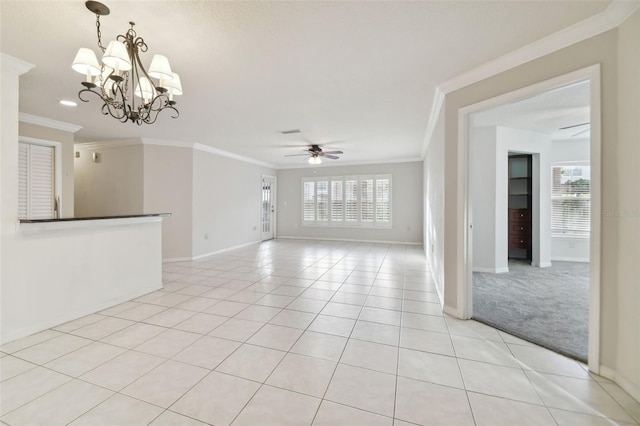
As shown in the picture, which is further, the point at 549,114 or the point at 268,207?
the point at 268,207

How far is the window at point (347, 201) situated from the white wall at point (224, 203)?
1724mm

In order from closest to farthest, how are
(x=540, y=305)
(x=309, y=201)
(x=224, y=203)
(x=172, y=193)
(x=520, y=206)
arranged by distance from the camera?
(x=540, y=305)
(x=172, y=193)
(x=520, y=206)
(x=224, y=203)
(x=309, y=201)

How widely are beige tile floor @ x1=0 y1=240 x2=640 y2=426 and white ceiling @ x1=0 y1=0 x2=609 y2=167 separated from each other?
256cm

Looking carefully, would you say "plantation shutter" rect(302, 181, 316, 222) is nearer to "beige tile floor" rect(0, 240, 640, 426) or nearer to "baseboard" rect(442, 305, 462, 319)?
"beige tile floor" rect(0, 240, 640, 426)

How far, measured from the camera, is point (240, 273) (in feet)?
15.3

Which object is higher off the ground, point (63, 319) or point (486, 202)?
point (486, 202)

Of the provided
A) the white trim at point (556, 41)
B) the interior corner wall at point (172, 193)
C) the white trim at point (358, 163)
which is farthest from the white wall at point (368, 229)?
the white trim at point (556, 41)

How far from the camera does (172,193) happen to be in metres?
5.63

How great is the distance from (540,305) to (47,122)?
765 centimetres

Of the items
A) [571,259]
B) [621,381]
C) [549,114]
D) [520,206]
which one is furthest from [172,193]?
[571,259]

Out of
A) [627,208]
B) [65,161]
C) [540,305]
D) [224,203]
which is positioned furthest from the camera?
[224,203]

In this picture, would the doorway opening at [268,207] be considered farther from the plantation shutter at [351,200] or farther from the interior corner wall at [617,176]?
the interior corner wall at [617,176]

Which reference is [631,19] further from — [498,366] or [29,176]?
[29,176]

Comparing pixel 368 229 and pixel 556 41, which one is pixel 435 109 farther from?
pixel 368 229
